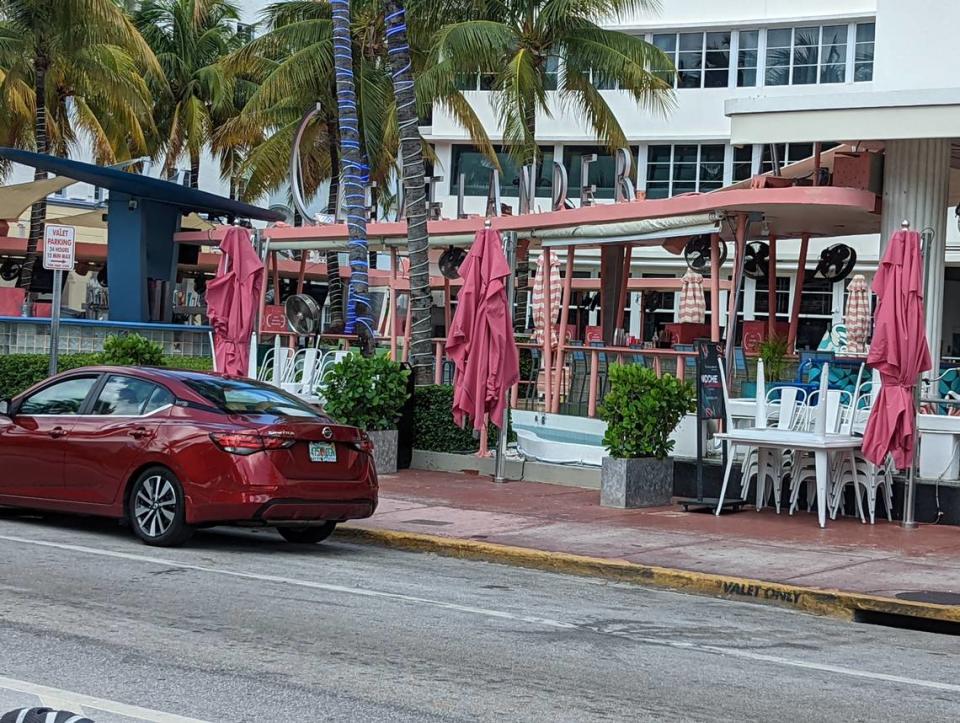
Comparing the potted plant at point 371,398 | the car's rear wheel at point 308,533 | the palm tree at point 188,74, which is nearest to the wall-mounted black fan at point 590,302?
the palm tree at point 188,74

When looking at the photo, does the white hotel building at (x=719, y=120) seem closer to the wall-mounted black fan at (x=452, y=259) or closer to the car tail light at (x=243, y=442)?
the wall-mounted black fan at (x=452, y=259)

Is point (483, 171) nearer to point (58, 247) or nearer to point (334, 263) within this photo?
point (334, 263)

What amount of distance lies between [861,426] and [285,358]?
33.1 feet

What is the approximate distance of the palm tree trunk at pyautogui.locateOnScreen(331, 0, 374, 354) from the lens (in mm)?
20969

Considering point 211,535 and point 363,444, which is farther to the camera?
point 211,535

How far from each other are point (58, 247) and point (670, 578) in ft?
31.0

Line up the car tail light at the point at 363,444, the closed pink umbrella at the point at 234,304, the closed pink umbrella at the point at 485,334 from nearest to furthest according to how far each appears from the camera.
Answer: the car tail light at the point at 363,444 < the closed pink umbrella at the point at 485,334 < the closed pink umbrella at the point at 234,304

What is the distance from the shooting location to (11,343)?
2253 centimetres

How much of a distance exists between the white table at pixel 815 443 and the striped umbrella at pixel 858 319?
28.4ft

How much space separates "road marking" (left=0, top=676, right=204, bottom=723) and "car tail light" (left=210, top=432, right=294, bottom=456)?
4417 mm

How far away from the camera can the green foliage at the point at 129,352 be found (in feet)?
64.0

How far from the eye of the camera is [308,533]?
12.3m

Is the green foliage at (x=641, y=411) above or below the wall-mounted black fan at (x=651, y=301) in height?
below

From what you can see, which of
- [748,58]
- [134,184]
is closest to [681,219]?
[134,184]
